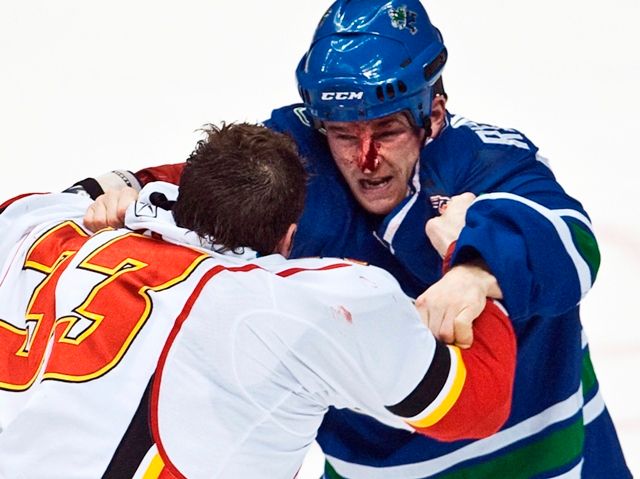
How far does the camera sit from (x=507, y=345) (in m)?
2.00

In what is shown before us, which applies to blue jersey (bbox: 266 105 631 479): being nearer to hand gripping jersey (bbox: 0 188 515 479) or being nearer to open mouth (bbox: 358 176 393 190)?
open mouth (bbox: 358 176 393 190)

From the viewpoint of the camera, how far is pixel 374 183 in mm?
2359

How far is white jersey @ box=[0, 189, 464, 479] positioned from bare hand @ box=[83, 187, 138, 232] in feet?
0.79

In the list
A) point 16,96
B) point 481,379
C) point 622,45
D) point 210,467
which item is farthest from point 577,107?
point 210,467

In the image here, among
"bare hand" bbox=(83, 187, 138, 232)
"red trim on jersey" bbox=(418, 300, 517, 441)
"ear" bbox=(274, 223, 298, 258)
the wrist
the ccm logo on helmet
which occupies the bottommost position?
"red trim on jersey" bbox=(418, 300, 517, 441)

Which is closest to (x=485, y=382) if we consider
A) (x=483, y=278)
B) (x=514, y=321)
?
(x=483, y=278)

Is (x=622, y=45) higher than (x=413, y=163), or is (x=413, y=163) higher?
(x=413, y=163)

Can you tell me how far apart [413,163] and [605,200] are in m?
1.44

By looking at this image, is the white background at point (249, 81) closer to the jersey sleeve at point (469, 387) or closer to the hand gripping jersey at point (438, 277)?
the hand gripping jersey at point (438, 277)

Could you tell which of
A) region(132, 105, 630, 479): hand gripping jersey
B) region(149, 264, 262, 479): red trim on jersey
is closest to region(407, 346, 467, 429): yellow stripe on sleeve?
region(132, 105, 630, 479): hand gripping jersey

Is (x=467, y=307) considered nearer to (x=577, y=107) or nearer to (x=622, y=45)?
(x=577, y=107)

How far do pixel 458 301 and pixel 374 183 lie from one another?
0.45 m

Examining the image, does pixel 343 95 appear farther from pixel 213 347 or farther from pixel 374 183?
pixel 213 347

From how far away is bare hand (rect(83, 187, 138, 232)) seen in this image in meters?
2.07
